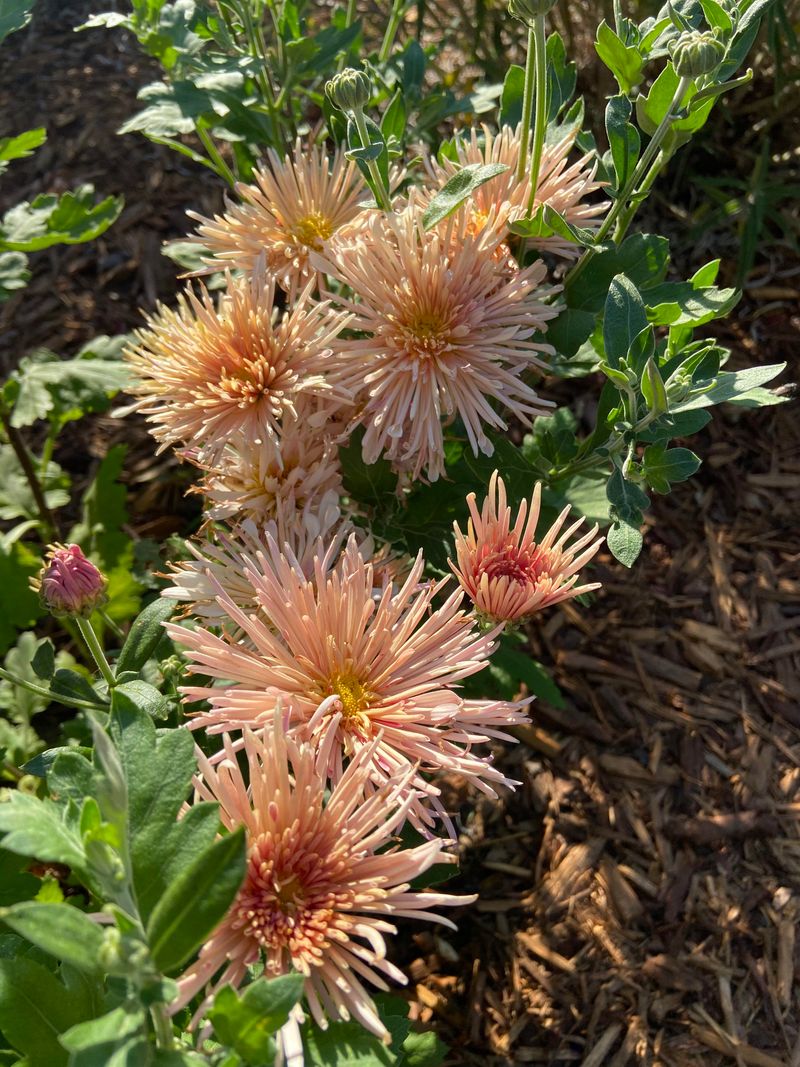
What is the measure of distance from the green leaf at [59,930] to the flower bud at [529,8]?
0.92m

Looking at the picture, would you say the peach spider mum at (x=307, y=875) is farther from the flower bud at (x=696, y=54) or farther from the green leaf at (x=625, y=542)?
the flower bud at (x=696, y=54)

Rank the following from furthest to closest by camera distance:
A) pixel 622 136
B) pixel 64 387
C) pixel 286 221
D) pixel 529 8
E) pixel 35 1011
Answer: pixel 64 387 < pixel 286 221 < pixel 622 136 < pixel 529 8 < pixel 35 1011

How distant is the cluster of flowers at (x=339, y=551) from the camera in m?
0.78

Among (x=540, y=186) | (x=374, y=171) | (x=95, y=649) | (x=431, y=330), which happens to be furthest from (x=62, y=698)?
(x=540, y=186)

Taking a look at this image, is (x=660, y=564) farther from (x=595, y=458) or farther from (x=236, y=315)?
(x=236, y=315)

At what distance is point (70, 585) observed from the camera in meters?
1.04

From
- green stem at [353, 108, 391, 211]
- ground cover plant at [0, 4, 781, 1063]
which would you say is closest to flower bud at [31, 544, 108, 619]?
ground cover plant at [0, 4, 781, 1063]

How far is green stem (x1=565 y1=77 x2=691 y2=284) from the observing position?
1.02 metres

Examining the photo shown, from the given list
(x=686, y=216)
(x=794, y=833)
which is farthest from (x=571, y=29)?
(x=794, y=833)

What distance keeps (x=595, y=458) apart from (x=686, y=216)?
137cm

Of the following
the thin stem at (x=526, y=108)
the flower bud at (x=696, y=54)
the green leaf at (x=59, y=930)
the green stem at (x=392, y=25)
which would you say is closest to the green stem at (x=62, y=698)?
the green leaf at (x=59, y=930)

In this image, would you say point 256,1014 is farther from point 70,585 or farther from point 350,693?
point 70,585

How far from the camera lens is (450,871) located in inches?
43.0

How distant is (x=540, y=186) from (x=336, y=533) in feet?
1.57
